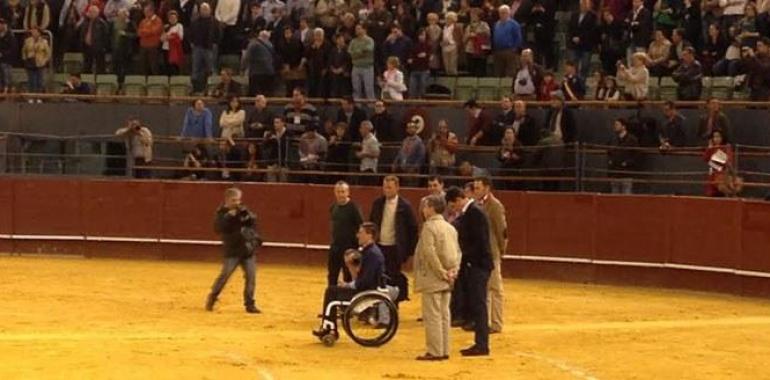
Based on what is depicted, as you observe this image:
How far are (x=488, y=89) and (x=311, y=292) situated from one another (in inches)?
255

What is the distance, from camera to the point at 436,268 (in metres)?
17.2

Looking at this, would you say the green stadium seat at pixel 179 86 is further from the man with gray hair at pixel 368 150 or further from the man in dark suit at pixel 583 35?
the man in dark suit at pixel 583 35

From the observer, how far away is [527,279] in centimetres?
2733

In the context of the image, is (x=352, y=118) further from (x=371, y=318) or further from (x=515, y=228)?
(x=371, y=318)

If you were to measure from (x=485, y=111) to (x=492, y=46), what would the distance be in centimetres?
170

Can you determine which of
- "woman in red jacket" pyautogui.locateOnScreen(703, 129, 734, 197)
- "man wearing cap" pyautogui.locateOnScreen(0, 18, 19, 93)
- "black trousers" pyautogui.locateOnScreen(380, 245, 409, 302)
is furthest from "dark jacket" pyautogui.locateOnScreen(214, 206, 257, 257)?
"man wearing cap" pyautogui.locateOnScreen(0, 18, 19, 93)

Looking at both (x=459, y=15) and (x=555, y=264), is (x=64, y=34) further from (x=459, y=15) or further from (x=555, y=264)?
(x=555, y=264)

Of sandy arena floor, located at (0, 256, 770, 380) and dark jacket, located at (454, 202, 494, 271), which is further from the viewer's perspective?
dark jacket, located at (454, 202, 494, 271)

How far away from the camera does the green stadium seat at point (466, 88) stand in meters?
29.8

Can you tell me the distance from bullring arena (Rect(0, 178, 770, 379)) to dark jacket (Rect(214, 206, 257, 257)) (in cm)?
81

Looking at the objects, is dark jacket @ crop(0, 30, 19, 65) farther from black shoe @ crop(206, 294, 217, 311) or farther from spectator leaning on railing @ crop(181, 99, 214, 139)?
black shoe @ crop(206, 294, 217, 311)

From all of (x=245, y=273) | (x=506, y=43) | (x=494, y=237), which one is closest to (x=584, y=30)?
(x=506, y=43)

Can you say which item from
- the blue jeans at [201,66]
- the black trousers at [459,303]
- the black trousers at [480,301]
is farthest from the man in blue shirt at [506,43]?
the black trousers at [480,301]

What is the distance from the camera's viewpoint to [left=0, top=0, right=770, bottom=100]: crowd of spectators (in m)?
27.2
